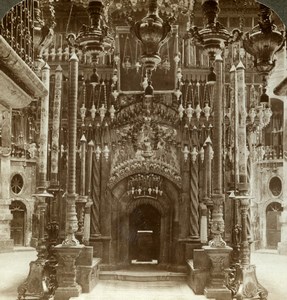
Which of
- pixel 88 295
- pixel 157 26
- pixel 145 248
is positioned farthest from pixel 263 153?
pixel 157 26

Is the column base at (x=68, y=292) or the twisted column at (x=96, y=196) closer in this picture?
the column base at (x=68, y=292)

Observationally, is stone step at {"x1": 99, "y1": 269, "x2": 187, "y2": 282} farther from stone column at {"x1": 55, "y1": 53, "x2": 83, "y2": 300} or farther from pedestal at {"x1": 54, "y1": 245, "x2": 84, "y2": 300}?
pedestal at {"x1": 54, "y1": 245, "x2": 84, "y2": 300}

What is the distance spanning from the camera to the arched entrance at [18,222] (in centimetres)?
1791

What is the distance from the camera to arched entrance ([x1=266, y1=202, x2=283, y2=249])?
18.1 meters

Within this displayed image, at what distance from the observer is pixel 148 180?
513 inches

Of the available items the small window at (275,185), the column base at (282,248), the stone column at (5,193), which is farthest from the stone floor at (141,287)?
the small window at (275,185)

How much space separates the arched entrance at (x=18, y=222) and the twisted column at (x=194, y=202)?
757 cm

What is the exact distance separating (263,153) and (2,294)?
11658 mm

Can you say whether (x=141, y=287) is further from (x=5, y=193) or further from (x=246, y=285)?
(x=5, y=193)

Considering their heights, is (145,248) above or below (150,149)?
below

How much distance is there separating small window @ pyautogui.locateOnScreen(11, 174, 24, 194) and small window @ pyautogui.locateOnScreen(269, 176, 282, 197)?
8.73 m

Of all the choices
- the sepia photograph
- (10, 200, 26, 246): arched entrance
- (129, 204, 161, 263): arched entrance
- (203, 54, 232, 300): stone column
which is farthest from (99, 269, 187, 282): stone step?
(10, 200, 26, 246): arched entrance

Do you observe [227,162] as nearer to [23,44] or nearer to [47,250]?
[47,250]

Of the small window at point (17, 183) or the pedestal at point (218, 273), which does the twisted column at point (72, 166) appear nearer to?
the pedestal at point (218, 273)
